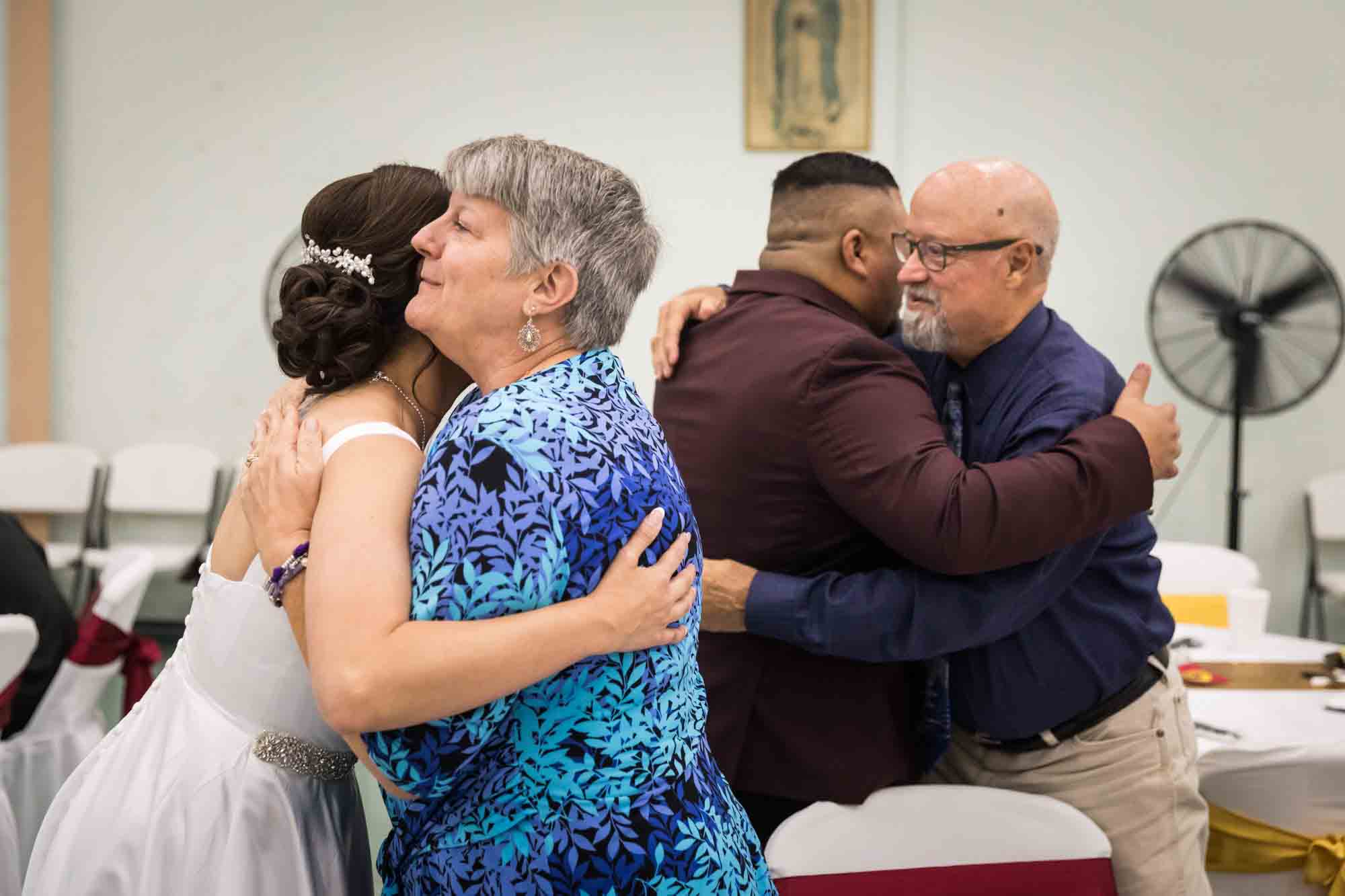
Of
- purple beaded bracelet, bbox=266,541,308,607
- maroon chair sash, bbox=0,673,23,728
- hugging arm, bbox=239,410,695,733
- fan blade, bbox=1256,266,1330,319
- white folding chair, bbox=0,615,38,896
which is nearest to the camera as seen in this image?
hugging arm, bbox=239,410,695,733

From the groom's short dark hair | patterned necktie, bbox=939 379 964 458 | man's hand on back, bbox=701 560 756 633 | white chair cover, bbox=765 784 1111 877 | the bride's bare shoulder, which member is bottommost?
white chair cover, bbox=765 784 1111 877

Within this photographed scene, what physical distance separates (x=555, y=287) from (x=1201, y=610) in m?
2.99

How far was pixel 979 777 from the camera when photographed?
1925 millimetres

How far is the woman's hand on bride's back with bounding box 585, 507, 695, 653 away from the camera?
1.17 meters

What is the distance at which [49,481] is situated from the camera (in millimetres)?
6113

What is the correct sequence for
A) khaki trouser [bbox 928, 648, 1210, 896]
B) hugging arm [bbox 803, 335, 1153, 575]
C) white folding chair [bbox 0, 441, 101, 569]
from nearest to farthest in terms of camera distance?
hugging arm [bbox 803, 335, 1153, 575] < khaki trouser [bbox 928, 648, 1210, 896] < white folding chair [bbox 0, 441, 101, 569]

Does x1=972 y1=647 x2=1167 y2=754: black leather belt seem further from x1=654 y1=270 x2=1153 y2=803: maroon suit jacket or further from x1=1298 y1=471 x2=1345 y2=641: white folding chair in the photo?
x1=1298 y1=471 x2=1345 y2=641: white folding chair

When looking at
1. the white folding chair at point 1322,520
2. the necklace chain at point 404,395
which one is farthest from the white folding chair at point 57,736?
the white folding chair at point 1322,520

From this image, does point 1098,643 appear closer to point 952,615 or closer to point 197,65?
point 952,615

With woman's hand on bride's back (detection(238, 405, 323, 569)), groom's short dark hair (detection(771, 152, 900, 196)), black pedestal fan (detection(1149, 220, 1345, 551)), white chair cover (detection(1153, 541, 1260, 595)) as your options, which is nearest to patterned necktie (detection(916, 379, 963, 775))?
groom's short dark hair (detection(771, 152, 900, 196))

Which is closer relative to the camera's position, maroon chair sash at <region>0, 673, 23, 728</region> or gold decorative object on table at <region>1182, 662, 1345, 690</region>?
maroon chair sash at <region>0, 673, 23, 728</region>

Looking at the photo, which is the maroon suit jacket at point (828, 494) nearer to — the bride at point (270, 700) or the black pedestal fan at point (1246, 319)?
the bride at point (270, 700)

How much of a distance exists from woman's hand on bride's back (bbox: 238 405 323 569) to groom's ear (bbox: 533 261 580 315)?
0.28m

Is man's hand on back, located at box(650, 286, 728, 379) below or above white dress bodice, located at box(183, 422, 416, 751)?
above
